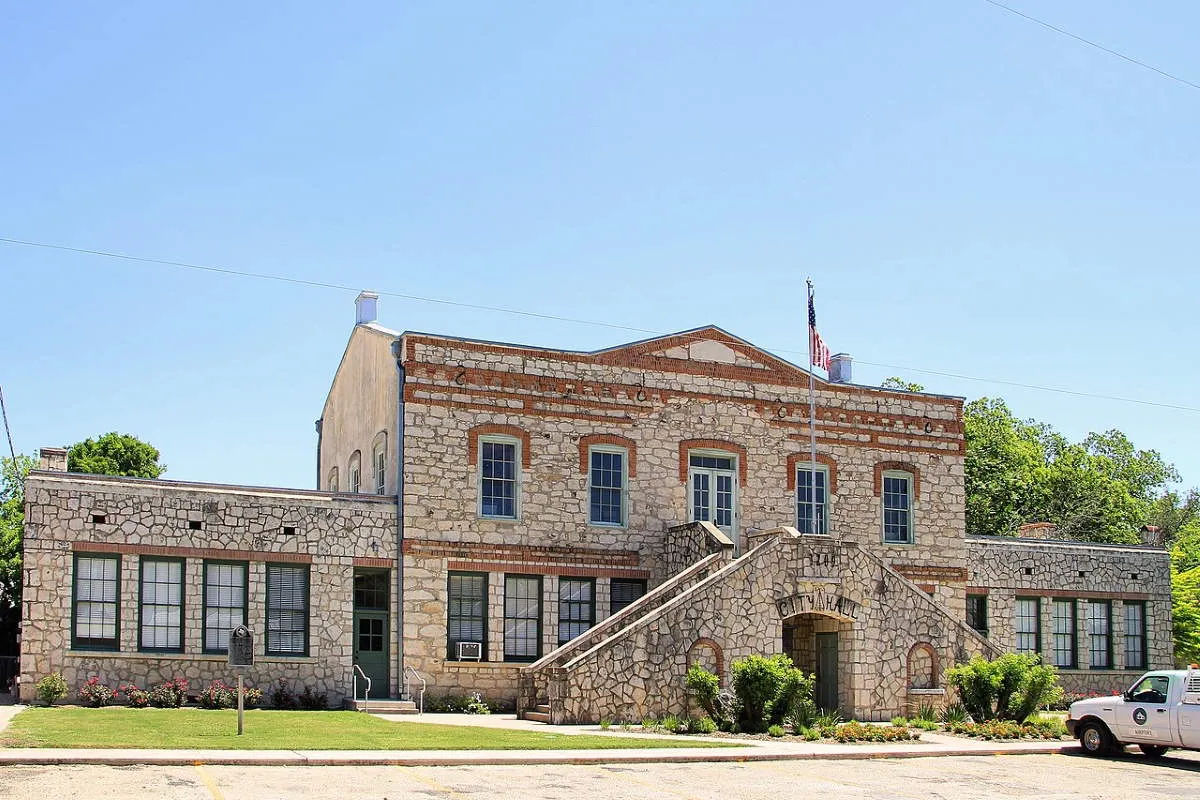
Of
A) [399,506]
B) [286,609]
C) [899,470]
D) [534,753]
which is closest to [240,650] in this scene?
[534,753]

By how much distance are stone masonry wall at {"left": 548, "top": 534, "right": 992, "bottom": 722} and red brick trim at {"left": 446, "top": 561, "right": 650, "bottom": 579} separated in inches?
160

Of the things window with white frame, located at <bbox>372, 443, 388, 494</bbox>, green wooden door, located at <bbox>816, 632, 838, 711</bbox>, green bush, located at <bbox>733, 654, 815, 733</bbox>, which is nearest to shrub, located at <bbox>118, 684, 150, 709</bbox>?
window with white frame, located at <bbox>372, 443, 388, 494</bbox>

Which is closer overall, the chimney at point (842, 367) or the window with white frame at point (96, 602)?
the window with white frame at point (96, 602)

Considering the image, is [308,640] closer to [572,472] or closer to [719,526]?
[572,472]

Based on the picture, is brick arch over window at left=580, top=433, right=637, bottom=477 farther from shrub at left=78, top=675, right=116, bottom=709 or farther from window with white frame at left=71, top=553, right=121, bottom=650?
shrub at left=78, top=675, right=116, bottom=709

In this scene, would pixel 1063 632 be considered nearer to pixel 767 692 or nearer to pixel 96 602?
pixel 767 692

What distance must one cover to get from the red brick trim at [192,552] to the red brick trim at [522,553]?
2358 mm

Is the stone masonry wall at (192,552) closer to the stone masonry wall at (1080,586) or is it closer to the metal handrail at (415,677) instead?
the metal handrail at (415,677)

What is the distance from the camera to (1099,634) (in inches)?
1439

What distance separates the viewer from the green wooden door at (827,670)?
92.2ft

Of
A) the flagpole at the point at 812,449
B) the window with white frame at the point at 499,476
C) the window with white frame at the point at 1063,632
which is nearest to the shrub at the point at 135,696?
the window with white frame at the point at 499,476

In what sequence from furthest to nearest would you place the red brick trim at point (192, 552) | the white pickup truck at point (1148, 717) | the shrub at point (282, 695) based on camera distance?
the shrub at point (282, 695) → the red brick trim at point (192, 552) → the white pickup truck at point (1148, 717)

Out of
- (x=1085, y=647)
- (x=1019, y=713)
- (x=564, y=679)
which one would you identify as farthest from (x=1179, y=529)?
(x=564, y=679)

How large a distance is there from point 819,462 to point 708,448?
3057mm
